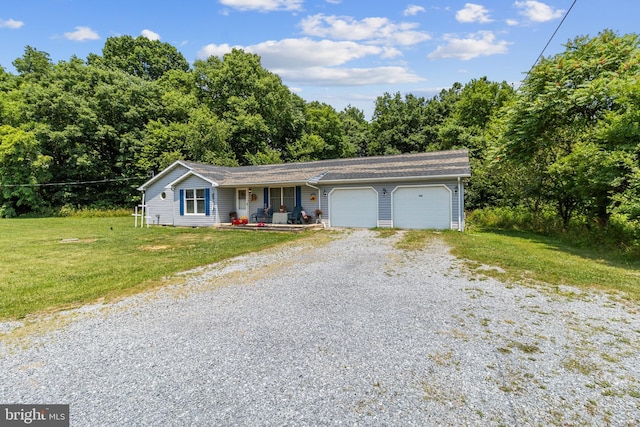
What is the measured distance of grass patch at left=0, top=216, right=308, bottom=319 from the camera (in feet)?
18.1

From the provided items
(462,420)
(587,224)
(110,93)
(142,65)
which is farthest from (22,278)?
(142,65)

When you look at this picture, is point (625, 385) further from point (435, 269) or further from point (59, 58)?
point (59, 58)

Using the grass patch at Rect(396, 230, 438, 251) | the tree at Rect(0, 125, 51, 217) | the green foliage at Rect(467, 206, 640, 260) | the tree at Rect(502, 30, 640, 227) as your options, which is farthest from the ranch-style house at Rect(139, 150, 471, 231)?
the tree at Rect(0, 125, 51, 217)

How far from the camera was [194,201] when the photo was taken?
56.8 feet

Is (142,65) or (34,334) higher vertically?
(142,65)

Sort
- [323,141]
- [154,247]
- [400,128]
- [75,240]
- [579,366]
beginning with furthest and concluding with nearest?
[323,141] → [400,128] → [75,240] → [154,247] → [579,366]

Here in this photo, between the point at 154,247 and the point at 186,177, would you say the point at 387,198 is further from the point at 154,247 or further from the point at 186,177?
the point at 186,177

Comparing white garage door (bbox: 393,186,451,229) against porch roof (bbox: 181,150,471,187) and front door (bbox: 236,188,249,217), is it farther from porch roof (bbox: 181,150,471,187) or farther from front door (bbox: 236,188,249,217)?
front door (bbox: 236,188,249,217)

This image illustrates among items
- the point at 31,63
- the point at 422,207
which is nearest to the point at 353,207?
the point at 422,207

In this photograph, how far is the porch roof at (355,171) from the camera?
1366 cm

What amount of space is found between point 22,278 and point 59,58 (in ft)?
103

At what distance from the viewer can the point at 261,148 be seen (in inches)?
1212

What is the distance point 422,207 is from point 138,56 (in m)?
37.8

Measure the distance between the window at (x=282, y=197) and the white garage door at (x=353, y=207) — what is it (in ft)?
6.69
